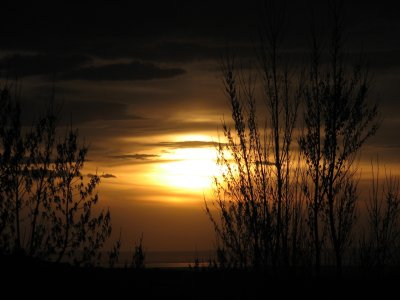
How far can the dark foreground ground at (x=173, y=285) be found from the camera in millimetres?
12070

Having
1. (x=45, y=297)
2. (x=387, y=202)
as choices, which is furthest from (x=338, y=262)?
(x=45, y=297)

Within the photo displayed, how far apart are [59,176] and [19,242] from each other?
2352 millimetres

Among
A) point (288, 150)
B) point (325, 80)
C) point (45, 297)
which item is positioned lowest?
point (45, 297)

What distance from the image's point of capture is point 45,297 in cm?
1157

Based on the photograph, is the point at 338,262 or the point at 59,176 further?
the point at 59,176

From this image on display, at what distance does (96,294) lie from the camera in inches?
484

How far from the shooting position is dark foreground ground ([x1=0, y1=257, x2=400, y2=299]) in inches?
475

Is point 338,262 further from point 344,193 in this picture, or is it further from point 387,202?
point 387,202

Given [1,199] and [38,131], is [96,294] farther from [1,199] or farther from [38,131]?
[38,131]

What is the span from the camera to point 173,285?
47.5 feet

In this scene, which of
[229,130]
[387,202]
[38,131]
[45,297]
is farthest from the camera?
[387,202]

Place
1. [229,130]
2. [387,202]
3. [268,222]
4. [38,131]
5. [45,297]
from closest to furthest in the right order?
[45,297]
[268,222]
[229,130]
[38,131]
[387,202]

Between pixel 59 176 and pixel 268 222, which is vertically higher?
pixel 59 176

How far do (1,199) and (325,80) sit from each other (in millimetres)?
9418
